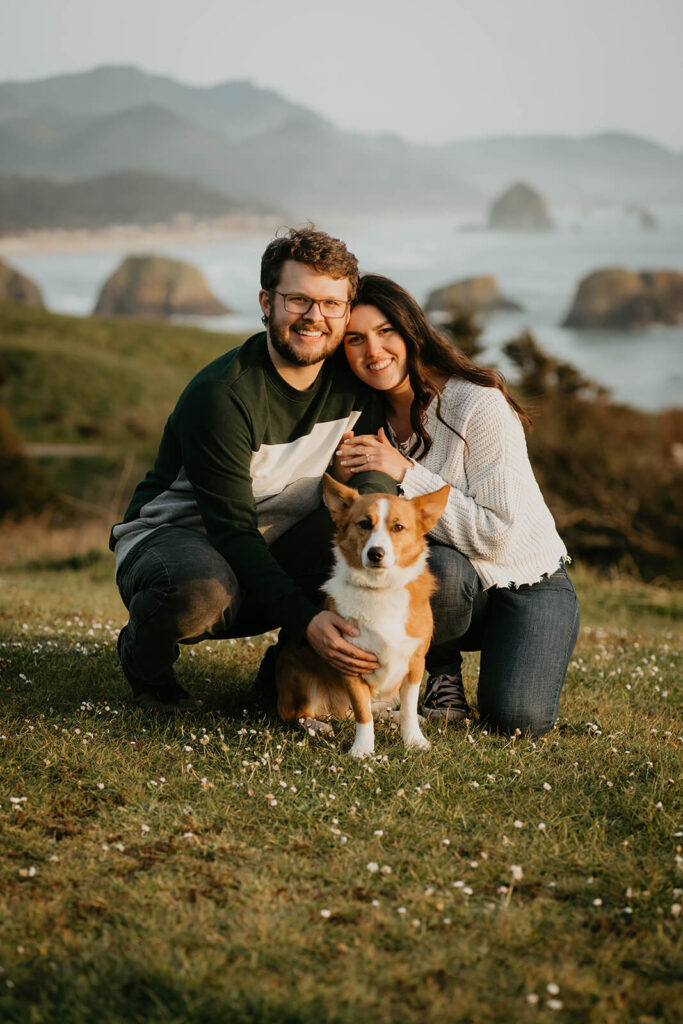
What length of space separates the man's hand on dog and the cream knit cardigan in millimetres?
958

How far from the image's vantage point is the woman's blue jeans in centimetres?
526

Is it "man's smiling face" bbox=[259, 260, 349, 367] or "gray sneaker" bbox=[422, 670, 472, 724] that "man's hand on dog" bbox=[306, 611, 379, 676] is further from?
"man's smiling face" bbox=[259, 260, 349, 367]

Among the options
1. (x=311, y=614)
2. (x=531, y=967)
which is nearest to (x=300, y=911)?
(x=531, y=967)

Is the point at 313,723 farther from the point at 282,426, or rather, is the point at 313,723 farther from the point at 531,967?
the point at 531,967

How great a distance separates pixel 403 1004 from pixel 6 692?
139 inches

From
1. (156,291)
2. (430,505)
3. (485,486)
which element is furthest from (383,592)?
(156,291)

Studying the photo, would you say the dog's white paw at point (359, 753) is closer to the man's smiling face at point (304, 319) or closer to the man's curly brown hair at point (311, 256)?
the man's smiling face at point (304, 319)

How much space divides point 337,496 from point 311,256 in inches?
52.0

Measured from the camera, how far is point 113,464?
29641 mm

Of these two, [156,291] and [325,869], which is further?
[156,291]

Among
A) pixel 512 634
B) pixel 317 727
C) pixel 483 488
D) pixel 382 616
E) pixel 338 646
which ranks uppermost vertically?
pixel 483 488

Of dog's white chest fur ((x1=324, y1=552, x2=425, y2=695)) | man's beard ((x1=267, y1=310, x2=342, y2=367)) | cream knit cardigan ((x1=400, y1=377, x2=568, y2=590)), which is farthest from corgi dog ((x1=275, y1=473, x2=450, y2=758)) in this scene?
man's beard ((x1=267, y1=310, x2=342, y2=367))

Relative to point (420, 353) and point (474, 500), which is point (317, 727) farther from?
point (420, 353)

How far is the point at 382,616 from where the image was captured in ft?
15.6
